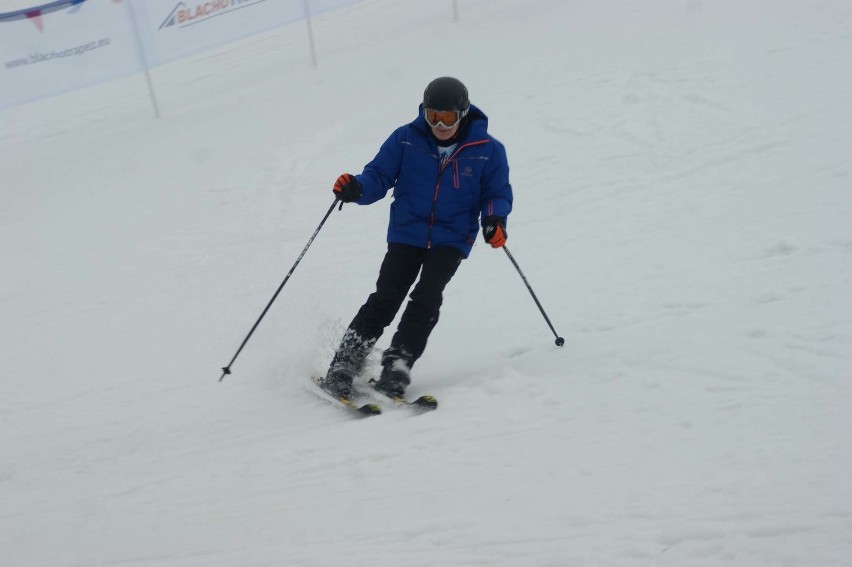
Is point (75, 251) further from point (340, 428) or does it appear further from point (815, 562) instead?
point (815, 562)

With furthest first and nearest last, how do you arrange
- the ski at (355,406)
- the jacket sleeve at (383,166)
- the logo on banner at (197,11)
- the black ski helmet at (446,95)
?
the logo on banner at (197,11) < the jacket sleeve at (383,166) < the ski at (355,406) < the black ski helmet at (446,95)

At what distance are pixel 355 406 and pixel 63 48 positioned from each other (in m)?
8.80

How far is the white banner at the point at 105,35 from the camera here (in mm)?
10328

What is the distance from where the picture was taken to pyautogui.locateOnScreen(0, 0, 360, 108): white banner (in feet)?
33.9

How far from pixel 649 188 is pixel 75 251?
598 cm

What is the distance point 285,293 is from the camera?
6574mm

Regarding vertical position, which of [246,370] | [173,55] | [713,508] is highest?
[173,55]

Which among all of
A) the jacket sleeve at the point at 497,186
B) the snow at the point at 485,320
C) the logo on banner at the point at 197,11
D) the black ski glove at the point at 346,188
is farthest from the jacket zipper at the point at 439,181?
the logo on banner at the point at 197,11

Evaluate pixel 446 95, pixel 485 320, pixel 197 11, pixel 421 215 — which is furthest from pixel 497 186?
pixel 197 11

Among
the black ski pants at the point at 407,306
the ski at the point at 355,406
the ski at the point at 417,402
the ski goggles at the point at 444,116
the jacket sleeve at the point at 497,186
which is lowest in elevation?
the ski at the point at 355,406

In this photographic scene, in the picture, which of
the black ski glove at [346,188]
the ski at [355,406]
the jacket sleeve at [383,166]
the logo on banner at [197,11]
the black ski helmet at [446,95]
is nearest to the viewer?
the black ski helmet at [446,95]

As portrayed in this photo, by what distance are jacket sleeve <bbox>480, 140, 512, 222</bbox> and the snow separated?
942mm

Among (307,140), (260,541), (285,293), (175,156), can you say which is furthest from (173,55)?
(260,541)

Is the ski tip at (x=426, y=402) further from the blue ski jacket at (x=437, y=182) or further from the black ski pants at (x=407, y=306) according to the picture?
the blue ski jacket at (x=437, y=182)
